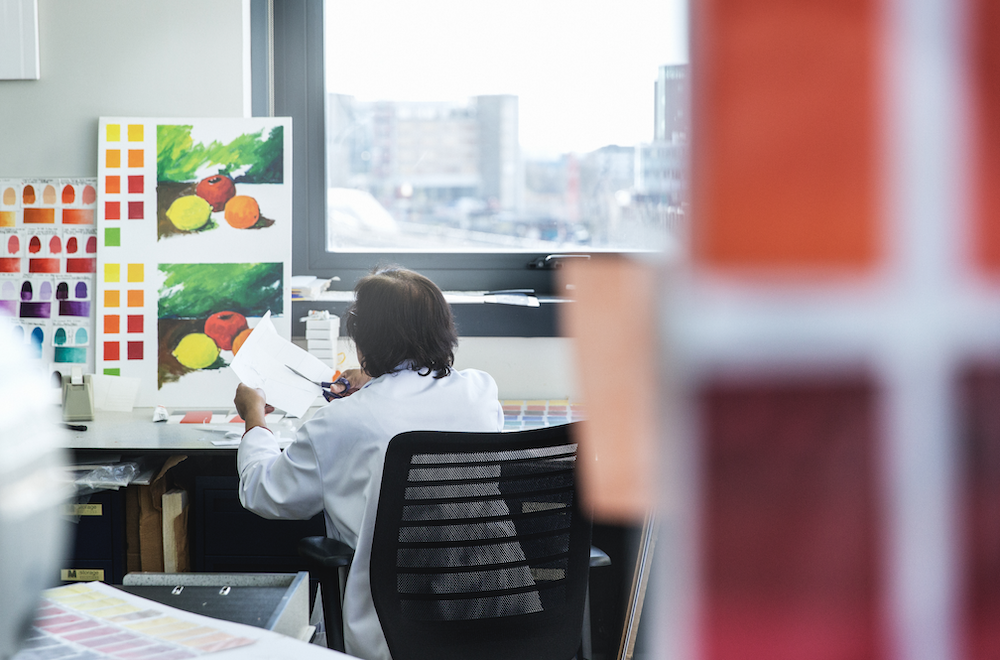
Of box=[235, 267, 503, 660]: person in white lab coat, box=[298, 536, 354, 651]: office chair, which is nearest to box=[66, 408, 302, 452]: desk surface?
box=[235, 267, 503, 660]: person in white lab coat

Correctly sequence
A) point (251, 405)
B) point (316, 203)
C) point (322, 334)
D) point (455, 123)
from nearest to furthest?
point (251, 405) < point (322, 334) < point (455, 123) < point (316, 203)

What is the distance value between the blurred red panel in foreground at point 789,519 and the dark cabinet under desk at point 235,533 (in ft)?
6.91

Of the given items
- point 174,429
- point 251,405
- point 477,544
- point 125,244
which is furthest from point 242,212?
point 477,544

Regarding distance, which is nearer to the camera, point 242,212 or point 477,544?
point 477,544

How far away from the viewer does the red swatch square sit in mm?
2355

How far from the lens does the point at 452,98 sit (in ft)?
9.34

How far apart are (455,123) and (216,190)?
817mm

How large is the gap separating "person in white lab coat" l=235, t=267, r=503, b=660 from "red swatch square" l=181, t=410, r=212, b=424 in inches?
25.7

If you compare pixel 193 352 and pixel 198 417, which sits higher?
pixel 193 352

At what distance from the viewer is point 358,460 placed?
5.10ft

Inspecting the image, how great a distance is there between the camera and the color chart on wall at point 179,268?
2566 millimetres

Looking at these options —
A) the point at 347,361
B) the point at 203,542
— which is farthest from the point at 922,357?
the point at 347,361

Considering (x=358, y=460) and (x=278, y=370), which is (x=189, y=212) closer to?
(x=278, y=370)

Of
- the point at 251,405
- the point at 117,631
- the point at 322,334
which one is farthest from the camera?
the point at 322,334
